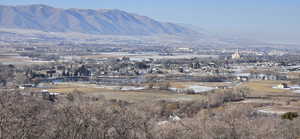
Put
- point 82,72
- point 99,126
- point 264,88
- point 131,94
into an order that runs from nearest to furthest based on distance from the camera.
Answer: point 99,126 < point 131,94 < point 264,88 < point 82,72

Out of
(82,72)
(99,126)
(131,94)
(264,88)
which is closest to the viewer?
(99,126)

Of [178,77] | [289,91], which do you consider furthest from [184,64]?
[289,91]

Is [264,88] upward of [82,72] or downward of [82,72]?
downward

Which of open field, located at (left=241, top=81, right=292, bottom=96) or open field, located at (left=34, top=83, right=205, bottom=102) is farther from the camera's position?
open field, located at (left=241, top=81, right=292, bottom=96)

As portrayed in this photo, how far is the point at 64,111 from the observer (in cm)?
1847

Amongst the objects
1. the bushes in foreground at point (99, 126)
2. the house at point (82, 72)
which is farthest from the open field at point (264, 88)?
the house at point (82, 72)

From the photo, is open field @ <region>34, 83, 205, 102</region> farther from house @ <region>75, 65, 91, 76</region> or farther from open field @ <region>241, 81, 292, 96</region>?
house @ <region>75, 65, 91, 76</region>

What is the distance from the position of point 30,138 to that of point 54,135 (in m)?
1.24

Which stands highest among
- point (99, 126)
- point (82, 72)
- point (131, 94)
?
point (82, 72)

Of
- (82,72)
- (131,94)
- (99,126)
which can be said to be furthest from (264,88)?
(99,126)

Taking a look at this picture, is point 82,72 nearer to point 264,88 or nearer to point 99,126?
point 264,88

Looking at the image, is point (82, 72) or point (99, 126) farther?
point (82, 72)

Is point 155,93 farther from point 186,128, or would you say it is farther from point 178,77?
point 186,128

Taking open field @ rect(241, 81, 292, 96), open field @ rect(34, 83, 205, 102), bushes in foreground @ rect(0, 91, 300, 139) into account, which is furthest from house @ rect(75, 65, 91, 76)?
bushes in foreground @ rect(0, 91, 300, 139)
